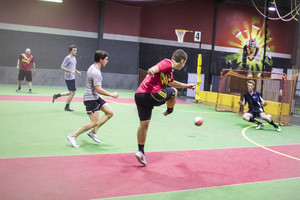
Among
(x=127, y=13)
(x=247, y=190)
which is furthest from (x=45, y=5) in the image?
(x=247, y=190)

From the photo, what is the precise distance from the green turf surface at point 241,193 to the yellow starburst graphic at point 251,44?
20920 millimetres

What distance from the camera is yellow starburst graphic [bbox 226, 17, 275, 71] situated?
24.8 meters

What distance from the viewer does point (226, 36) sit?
24188mm

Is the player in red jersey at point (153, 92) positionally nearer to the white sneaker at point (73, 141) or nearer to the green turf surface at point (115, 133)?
the green turf surface at point (115, 133)

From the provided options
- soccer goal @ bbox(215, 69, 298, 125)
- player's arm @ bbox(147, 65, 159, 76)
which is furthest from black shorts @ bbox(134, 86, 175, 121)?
soccer goal @ bbox(215, 69, 298, 125)

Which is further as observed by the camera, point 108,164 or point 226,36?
point 226,36

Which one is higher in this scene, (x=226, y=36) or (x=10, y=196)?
(x=226, y=36)

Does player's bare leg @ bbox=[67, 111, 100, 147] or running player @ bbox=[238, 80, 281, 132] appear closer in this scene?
player's bare leg @ bbox=[67, 111, 100, 147]

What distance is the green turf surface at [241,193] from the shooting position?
151 inches

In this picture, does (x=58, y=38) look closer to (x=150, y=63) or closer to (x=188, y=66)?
(x=150, y=63)

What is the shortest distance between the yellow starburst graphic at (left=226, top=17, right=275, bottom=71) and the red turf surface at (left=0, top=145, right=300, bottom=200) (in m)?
19.9

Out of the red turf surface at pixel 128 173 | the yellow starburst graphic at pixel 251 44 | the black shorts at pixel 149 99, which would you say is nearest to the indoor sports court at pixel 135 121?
the red turf surface at pixel 128 173

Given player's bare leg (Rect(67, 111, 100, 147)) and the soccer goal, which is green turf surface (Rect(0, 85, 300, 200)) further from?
the soccer goal

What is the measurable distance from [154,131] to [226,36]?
18.3 metres
